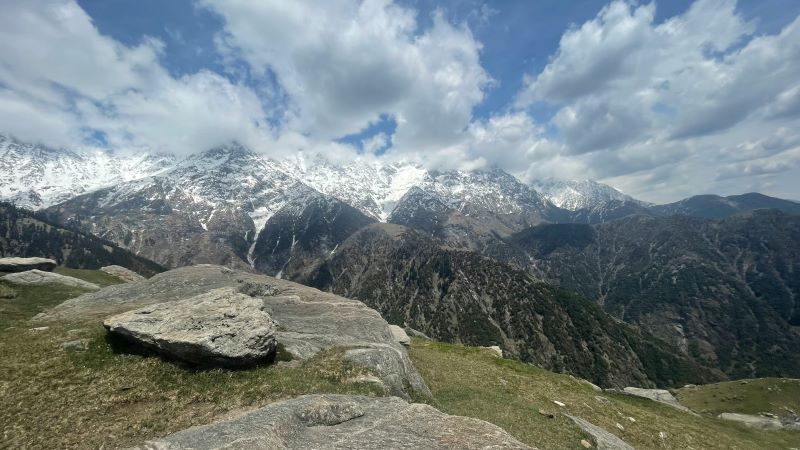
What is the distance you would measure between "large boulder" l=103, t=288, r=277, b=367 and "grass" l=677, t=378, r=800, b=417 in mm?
117878

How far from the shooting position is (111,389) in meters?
25.0

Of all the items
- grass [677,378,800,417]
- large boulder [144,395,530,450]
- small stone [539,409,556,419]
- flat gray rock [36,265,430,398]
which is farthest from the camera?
grass [677,378,800,417]

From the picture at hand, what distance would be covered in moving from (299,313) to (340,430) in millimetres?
25255

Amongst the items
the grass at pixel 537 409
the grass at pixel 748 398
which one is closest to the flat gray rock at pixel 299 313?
the grass at pixel 537 409

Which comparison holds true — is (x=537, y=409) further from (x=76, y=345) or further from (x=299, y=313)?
(x=76, y=345)

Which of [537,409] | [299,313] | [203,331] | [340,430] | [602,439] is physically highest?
[203,331]

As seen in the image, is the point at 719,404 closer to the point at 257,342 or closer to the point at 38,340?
the point at 257,342

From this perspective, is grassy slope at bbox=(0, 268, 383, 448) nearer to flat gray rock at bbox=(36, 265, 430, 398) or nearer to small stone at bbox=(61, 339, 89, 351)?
small stone at bbox=(61, 339, 89, 351)

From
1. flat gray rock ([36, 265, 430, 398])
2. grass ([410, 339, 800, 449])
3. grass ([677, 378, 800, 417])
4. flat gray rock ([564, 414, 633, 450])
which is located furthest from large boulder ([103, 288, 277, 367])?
grass ([677, 378, 800, 417])

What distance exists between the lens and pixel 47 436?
20.4 meters

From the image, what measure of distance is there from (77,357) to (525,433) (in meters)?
31.7

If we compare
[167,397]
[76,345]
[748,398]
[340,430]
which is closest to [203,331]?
[167,397]

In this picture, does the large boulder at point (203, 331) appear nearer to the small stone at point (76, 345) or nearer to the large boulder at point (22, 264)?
the small stone at point (76, 345)

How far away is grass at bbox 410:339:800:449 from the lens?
98.0 ft
